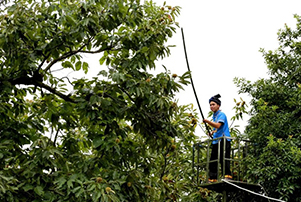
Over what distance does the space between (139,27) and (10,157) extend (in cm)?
243

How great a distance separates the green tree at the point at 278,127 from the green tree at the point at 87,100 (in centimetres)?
148

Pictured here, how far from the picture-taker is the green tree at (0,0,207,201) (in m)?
6.00

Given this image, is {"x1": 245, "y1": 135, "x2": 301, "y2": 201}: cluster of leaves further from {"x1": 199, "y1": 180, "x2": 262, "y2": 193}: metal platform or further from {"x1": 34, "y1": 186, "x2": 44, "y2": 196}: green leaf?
{"x1": 34, "y1": 186, "x2": 44, "y2": 196}: green leaf

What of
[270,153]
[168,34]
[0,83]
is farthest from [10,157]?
[270,153]

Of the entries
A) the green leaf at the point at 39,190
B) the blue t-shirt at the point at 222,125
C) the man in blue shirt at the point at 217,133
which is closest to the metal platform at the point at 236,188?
the man in blue shirt at the point at 217,133

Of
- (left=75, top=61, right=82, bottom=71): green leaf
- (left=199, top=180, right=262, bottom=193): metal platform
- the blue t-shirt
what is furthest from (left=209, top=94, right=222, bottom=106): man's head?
(left=75, top=61, right=82, bottom=71): green leaf

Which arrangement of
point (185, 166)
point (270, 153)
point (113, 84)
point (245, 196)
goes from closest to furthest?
point (113, 84), point (270, 153), point (245, 196), point (185, 166)

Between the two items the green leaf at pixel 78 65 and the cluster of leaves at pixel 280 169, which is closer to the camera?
the cluster of leaves at pixel 280 169

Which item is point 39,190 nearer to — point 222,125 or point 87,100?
point 87,100

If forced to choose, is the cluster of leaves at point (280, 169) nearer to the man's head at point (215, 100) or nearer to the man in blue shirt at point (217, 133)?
the man in blue shirt at point (217, 133)

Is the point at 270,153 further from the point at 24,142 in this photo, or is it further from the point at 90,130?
the point at 24,142

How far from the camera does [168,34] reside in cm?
691

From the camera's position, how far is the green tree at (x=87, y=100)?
236 inches

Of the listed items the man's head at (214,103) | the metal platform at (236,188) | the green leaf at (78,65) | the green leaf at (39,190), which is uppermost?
the green leaf at (78,65)
